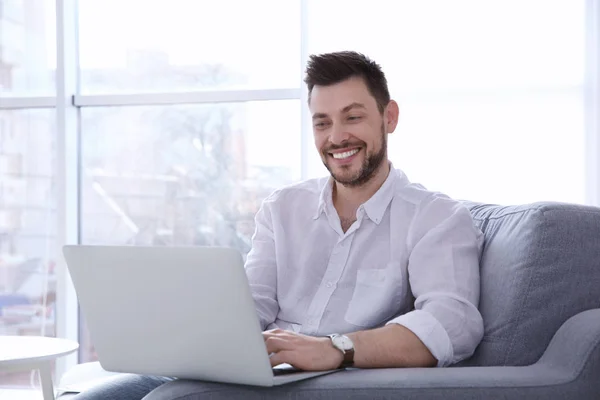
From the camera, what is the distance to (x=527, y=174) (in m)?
3.59

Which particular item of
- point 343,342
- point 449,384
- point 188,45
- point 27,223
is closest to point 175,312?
point 343,342

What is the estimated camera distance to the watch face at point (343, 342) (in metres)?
1.48

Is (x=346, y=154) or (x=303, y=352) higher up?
(x=346, y=154)

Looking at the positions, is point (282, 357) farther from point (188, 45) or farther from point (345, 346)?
point (188, 45)

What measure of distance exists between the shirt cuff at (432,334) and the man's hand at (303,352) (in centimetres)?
18

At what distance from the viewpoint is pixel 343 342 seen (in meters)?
1.49

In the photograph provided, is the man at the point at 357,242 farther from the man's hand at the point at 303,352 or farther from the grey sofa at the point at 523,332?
the man's hand at the point at 303,352

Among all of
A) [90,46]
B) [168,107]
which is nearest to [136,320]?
[168,107]

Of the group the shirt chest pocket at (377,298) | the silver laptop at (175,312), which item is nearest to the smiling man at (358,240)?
the shirt chest pocket at (377,298)

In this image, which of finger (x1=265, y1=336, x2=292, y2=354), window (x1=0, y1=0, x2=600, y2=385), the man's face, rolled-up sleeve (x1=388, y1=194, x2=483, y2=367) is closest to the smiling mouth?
the man's face

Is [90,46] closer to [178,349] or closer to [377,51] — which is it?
[377,51]

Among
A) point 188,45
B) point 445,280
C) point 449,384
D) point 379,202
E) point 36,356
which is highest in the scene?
point 188,45

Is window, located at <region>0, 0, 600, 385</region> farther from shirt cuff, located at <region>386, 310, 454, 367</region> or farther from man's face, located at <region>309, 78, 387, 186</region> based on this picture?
shirt cuff, located at <region>386, 310, 454, 367</region>

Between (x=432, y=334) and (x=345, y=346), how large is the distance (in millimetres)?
199
